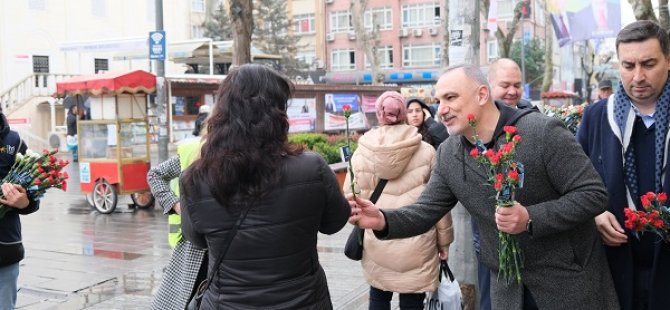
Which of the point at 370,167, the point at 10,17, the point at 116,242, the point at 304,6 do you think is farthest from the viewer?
the point at 304,6

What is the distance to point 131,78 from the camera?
40.2 ft

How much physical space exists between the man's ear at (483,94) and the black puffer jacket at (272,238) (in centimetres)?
75

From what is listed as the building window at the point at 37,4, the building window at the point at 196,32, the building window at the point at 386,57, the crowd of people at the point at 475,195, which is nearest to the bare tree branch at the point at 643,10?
the crowd of people at the point at 475,195

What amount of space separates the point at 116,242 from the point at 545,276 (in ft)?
26.0

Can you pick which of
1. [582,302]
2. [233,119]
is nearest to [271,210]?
[233,119]

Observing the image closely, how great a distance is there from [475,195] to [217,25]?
158 feet

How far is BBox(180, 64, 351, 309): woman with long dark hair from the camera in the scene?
2660 millimetres

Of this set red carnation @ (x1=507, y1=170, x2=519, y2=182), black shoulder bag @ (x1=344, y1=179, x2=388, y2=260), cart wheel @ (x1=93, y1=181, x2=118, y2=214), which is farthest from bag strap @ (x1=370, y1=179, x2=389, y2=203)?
cart wheel @ (x1=93, y1=181, x2=118, y2=214)

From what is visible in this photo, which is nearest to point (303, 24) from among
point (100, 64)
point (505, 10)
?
point (505, 10)

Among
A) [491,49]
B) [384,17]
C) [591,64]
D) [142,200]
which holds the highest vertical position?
[384,17]

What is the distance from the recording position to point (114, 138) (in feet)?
41.1

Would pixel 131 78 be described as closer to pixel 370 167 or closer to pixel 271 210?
pixel 370 167

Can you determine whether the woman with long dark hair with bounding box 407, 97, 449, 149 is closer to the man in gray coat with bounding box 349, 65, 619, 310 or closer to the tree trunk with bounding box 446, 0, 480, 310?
the tree trunk with bounding box 446, 0, 480, 310

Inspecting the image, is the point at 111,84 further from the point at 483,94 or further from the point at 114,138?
the point at 483,94
